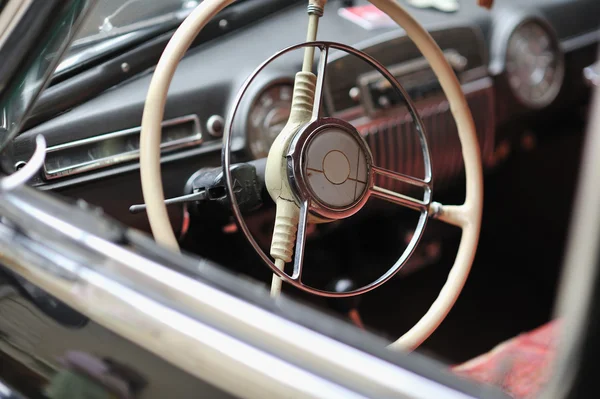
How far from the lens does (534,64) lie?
242 centimetres

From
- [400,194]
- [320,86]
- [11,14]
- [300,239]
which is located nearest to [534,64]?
[400,194]

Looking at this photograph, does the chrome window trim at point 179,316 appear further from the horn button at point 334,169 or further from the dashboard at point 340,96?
the horn button at point 334,169

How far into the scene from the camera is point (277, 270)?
1136mm

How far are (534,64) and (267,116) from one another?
1.19 metres

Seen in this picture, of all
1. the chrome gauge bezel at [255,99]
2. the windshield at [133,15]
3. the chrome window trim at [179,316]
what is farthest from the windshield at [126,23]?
the chrome window trim at [179,316]

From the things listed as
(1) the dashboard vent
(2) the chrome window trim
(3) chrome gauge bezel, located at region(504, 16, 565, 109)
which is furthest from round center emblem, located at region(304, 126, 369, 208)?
(3) chrome gauge bezel, located at region(504, 16, 565, 109)

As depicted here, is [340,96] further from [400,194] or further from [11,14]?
[11,14]

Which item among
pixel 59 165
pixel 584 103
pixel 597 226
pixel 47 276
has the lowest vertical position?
pixel 47 276

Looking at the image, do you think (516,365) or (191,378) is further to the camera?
(516,365)

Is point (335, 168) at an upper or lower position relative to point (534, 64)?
lower

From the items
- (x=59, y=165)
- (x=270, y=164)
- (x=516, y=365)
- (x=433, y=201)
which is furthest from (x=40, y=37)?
(x=516, y=365)

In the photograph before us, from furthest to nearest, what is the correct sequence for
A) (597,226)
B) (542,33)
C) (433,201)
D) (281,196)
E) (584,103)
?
1. (584,103)
2. (542,33)
3. (433,201)
4. (281,196)
5. (597,226)

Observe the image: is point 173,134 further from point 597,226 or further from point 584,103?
point 584,103

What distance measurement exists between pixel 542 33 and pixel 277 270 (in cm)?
168
